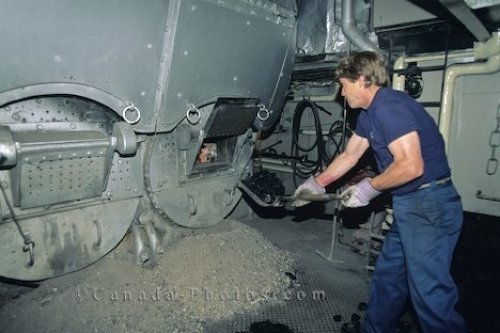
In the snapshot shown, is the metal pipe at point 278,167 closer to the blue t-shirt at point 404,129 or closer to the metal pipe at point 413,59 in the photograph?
the metal pipe at point 413,59

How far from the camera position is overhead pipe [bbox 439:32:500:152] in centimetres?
267

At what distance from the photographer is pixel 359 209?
432 centimetres

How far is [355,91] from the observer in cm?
210

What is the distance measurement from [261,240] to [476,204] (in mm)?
2020

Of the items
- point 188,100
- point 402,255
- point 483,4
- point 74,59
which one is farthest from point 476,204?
point 74,59

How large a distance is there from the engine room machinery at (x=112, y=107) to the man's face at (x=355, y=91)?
0.98 meters

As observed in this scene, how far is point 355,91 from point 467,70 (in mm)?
1350

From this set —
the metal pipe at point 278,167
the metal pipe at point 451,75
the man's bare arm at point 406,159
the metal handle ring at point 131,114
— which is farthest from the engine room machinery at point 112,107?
the metal pipe at point 278,167

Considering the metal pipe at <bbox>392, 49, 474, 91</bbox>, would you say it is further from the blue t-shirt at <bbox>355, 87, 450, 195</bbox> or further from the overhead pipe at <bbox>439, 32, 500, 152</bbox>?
the blue t-shirt at <bbox>355, 87, 450, 195</bbox>

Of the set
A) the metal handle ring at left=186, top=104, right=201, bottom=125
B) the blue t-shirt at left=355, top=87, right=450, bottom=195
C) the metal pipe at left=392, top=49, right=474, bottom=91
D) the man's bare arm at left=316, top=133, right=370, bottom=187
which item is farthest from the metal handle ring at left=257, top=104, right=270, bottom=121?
the blue t-shirt at left=355, top=87, right=450, bottom=195

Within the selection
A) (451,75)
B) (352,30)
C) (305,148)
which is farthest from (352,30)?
(305,148)

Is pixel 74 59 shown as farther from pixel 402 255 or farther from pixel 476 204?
pixel 476 204

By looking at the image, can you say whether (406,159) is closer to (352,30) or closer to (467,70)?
(467,70)

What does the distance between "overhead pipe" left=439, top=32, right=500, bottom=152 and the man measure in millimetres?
1072
